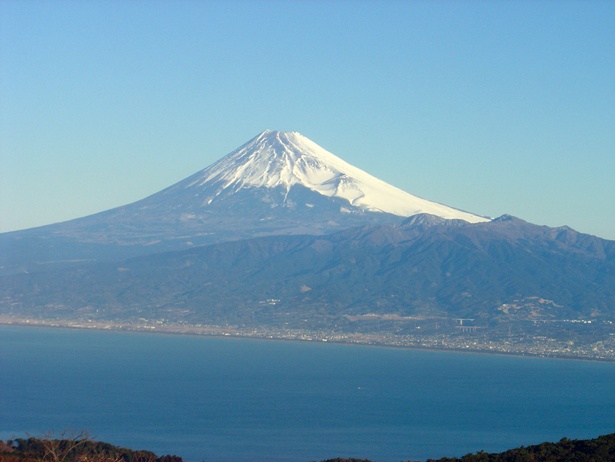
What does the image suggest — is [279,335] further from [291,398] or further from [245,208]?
[245,208]

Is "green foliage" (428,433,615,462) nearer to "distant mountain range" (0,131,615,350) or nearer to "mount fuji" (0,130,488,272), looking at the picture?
"distant mountain range" (0,131,615,350)

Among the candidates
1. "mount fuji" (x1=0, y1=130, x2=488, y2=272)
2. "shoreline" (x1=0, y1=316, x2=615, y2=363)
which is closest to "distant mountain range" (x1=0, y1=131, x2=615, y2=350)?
"mount fuji" (x1=0, y1=130, x2=488, y2=272)

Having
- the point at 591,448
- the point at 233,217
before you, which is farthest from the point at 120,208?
the point at 591,448

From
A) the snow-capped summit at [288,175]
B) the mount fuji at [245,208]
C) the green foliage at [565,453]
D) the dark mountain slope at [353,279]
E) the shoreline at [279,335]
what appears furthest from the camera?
the snow-capped summit at [288,175]

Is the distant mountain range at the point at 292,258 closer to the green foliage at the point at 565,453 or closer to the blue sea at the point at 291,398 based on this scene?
the blue sea at the point at 291,398

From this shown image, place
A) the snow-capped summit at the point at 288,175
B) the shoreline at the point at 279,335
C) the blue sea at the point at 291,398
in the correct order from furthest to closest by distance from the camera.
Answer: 1. the snow-capped summit at the point at 288,175
2. the shoreline at the point at 279,335
3. the blue sea at the point at 291,398

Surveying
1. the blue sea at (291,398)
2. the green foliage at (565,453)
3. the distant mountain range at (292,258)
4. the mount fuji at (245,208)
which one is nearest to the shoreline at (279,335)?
the blue sea at (291,398)

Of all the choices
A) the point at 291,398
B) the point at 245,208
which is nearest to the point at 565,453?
the point at 291,398
